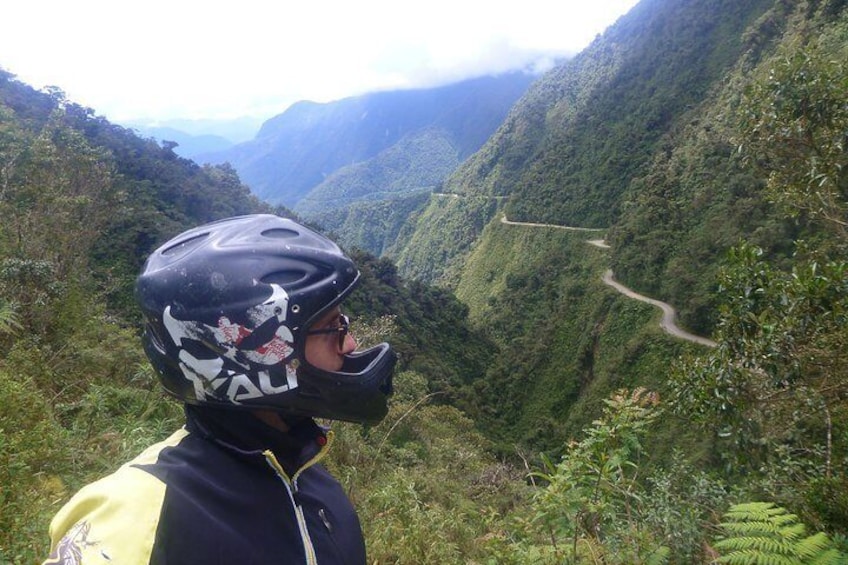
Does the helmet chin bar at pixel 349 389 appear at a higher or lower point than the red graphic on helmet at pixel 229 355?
lower

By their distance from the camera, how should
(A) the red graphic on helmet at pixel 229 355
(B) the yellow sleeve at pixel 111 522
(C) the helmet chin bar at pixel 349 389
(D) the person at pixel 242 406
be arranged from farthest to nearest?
(C) the helmet chin bar at pixel 349 389, (A) the red graphic on helmet at pixel 229 355, (D) the person at pixel 242 406, (B) the yellow sleeve at pixel 111 522

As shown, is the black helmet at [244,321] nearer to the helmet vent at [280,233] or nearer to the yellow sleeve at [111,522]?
the helmet vent at [280,233]

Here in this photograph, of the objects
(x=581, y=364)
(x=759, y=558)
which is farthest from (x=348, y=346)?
(x=581, y=364)

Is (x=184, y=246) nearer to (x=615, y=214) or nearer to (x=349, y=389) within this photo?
(x=349, y=389)

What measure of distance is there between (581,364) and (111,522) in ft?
115

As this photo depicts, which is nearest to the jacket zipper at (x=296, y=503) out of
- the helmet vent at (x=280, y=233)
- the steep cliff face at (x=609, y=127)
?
the helmet vent at (x=280, y=233)

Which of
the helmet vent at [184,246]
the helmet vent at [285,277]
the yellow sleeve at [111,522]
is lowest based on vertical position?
the yellow sleeve at [111,522]

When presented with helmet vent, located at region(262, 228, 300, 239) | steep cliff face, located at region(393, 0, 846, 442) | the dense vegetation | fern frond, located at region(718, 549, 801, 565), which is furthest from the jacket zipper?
steep cliff face, located at region(393, 0, 846, 442)

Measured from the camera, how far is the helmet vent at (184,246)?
1669 mm

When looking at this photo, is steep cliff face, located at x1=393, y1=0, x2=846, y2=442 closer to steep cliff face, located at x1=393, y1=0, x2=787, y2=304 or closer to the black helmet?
steep cliff face, located at x1=393, y1=0, x2=787, y2=304

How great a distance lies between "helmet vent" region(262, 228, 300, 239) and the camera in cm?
171

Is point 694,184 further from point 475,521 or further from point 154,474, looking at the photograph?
point 154,474

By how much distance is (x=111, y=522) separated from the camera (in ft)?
3.72

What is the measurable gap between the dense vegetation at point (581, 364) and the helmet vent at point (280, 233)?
6.65ft
